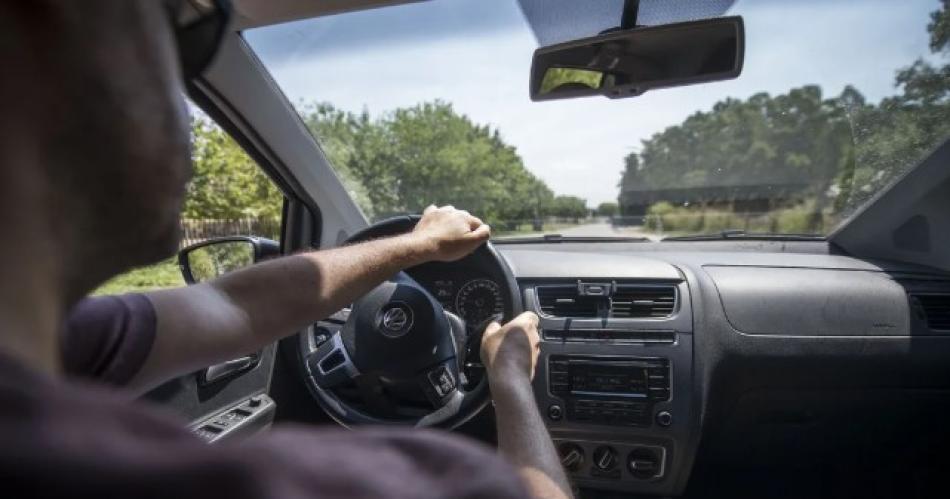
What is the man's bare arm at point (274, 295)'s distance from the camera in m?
1.75

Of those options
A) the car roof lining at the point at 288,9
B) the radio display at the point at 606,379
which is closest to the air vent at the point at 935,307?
the radio display at the point at 606,379

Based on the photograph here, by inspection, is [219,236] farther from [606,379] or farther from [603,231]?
[603,231]

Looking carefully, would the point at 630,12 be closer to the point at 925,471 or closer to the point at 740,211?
the point at 740,211

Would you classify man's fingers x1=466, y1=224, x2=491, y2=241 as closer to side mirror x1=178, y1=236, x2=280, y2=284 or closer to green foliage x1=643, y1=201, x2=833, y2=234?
side mirror x1=178, y1=236, x2=280, y2=284

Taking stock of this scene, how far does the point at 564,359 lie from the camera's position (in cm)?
294

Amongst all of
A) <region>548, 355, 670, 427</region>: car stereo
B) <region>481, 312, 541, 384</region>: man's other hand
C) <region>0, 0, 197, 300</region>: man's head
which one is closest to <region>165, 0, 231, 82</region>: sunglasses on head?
<region>0, 0, 197, 300</region>: man's head

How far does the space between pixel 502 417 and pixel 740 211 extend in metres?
2.61

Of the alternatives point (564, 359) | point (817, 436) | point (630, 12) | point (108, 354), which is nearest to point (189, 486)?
point (108, 354)

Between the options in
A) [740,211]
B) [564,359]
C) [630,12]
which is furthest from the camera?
[740,211]

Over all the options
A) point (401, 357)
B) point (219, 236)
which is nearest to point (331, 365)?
point (401, 357)

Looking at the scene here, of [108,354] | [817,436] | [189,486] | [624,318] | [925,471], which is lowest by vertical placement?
[925,471]

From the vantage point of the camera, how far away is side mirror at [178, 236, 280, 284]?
2943 mm

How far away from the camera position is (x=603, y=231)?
3.80 m

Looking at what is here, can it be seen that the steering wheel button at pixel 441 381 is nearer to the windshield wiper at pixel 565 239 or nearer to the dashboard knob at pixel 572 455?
the dashboard knob at pixel 572 455
